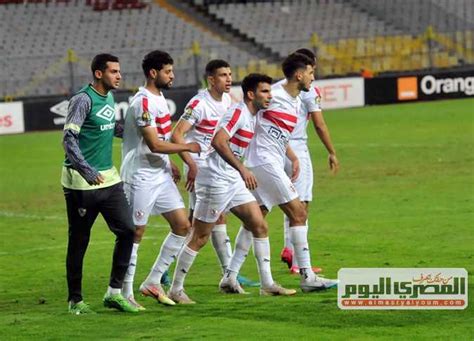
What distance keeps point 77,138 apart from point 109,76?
25.0 inches

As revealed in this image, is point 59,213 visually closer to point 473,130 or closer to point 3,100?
point 473,130

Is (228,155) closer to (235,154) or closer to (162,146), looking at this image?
(235,154)

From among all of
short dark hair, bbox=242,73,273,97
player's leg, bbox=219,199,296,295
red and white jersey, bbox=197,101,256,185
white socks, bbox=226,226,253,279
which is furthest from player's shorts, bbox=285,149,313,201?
short dark hair, bbox=242,73,273,97

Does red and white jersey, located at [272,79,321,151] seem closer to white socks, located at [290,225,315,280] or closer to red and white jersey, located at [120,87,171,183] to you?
white socks, located at [290,225,315,280]

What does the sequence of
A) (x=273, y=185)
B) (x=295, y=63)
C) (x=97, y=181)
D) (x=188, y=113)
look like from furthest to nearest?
1. (x=295, y=63)
2. (x=273, y=185)
3. (x=188, y=113)
4. (x=97, y=181)

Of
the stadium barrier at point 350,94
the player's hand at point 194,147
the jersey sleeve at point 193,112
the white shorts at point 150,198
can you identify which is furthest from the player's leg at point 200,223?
the stadium barrier at point 350,94

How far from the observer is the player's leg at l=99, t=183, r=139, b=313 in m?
10.6

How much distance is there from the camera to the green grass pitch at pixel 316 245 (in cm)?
973

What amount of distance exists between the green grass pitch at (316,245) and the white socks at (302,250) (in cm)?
32

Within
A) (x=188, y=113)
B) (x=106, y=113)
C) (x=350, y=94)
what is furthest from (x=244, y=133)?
(x=350, y=94)

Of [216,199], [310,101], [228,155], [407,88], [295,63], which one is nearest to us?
[228,155]

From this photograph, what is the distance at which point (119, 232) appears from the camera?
34.9 ft

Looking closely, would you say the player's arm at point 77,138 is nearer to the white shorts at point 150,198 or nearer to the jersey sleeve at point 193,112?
the white shorts at point 150,198

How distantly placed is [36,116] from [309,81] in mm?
21334
